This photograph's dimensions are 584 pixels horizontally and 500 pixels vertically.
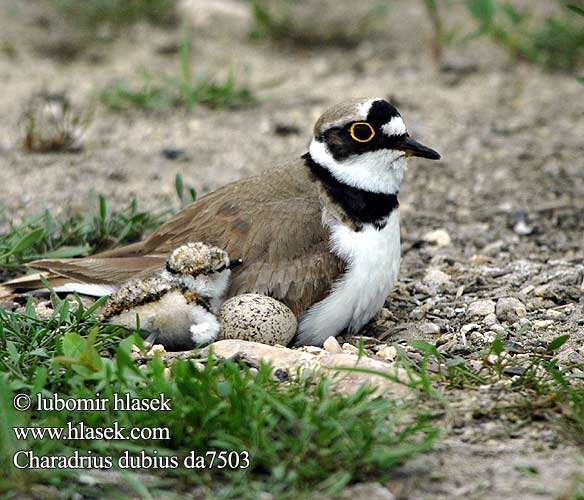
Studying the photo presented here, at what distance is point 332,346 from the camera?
4.12 metres

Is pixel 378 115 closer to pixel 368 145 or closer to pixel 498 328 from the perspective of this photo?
pixel 368 145

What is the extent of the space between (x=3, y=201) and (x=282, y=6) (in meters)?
3.58

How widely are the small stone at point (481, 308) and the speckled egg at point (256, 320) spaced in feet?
3.07

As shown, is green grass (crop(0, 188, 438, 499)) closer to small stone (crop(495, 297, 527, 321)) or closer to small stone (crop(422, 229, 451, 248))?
small stone (crop(495, 297, 527, 321))

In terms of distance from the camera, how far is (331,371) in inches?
142

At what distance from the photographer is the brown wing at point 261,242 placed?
4383 millimetres

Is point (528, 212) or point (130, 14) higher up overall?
point (130, 14)

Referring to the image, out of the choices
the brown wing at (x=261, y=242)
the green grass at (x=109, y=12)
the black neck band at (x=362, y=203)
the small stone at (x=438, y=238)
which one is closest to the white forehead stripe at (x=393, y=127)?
the black neck band at (x=362, y=203)

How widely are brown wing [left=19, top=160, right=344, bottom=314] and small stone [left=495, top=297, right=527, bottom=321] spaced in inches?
31.8

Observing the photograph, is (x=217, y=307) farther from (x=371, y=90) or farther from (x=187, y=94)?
(x=371, y=90)

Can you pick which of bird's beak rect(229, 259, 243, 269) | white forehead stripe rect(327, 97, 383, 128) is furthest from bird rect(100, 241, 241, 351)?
white forehead stripe rect(327, 97, 383, 128)

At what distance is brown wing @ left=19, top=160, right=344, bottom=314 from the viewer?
4383mm

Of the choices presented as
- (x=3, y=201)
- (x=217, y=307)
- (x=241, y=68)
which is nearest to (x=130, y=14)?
(x=241, y=68)

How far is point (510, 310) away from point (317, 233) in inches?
39.4
